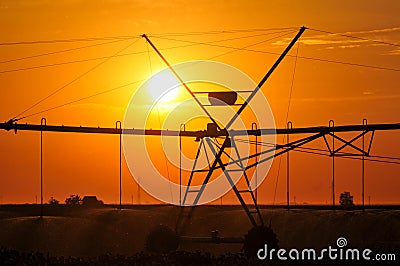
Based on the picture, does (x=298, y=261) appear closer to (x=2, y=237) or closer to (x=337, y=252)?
(x=337, y=252)

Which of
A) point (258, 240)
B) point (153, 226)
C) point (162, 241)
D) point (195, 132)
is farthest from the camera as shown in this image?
point (153, 226)

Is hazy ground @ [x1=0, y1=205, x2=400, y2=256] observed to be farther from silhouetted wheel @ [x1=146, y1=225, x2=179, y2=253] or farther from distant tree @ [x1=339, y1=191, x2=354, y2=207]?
distant tree @ [x1=339, y1=191, x2=354, y2=207]

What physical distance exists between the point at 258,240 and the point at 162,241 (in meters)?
6.20

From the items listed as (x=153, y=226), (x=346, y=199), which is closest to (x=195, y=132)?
(x=153, y=226)

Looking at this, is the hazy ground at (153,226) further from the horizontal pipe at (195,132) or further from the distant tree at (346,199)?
the distant tree at (346,199)

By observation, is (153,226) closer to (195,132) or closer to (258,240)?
(195,132)

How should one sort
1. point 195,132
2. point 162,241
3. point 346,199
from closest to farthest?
point 162,241
point 195,132
point 346,199

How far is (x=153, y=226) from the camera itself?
7844 centimetres

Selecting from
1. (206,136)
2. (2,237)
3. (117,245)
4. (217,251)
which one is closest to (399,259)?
(206,136)

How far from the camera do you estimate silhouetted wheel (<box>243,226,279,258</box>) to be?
4712 cm

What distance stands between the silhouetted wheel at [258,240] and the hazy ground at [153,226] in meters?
12.8

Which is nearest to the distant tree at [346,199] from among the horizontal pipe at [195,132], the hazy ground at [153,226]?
the hazy ground at [153,226]

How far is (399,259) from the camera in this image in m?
40.6

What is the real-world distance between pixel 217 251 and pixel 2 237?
1619 centimetres
